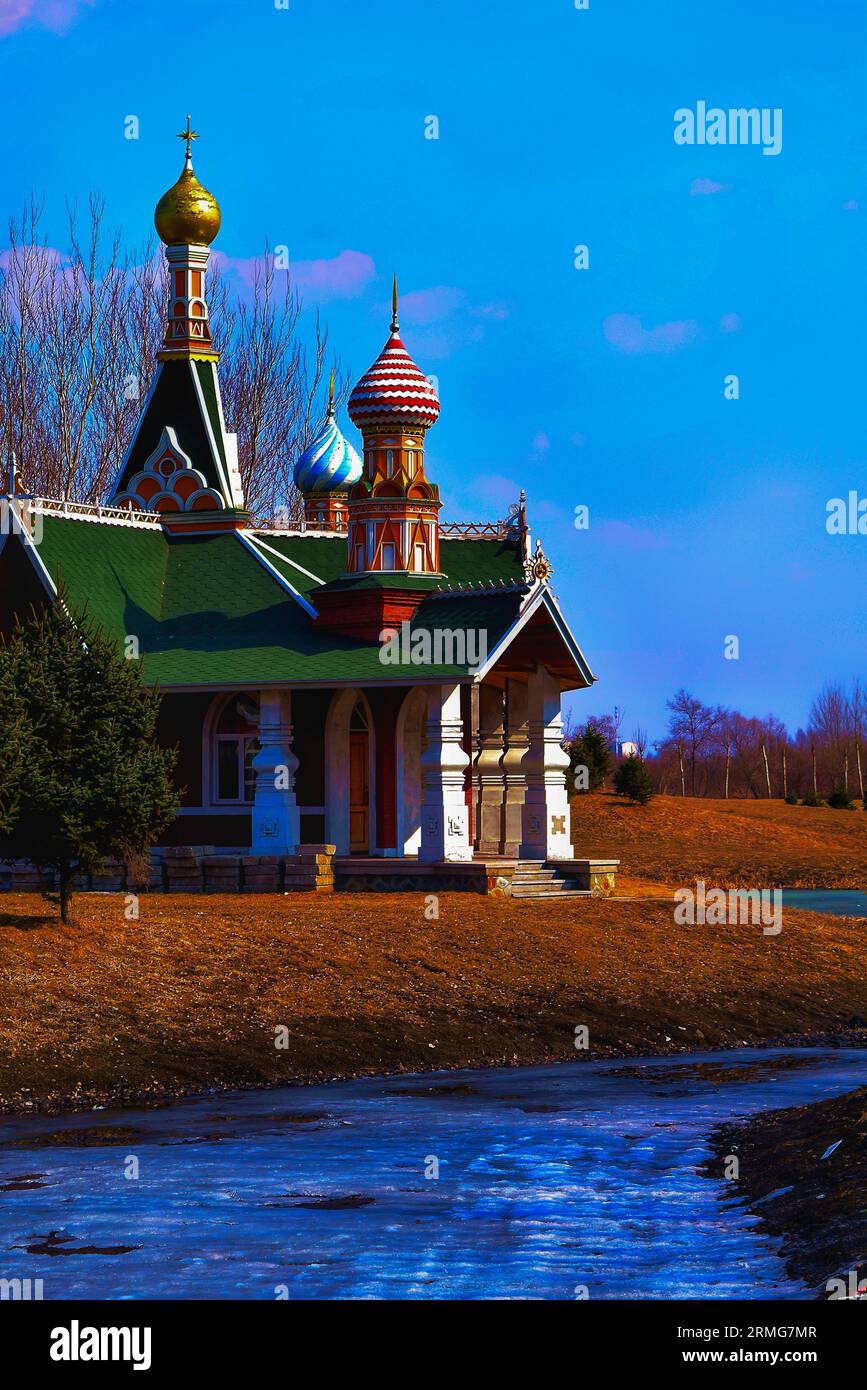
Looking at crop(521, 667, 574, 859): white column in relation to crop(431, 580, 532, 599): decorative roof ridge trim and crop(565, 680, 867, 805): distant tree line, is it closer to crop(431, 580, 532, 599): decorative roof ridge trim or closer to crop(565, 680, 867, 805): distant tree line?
crop(431, 580, 532, 599): decorative roof ridge trim

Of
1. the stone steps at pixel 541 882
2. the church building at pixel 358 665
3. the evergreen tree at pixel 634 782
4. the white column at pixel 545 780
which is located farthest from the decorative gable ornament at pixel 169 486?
the evergreen tree at pixel 634 782

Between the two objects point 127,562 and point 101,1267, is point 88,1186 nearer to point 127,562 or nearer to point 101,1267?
point 101,1267

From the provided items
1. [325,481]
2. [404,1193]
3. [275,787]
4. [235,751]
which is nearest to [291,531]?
[325,481]

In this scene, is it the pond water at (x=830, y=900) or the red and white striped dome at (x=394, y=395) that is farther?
the pond water at (x=830, y=900)

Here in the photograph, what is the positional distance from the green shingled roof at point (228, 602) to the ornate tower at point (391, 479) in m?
1.05

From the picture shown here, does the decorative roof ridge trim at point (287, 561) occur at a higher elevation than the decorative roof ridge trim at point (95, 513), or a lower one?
lower

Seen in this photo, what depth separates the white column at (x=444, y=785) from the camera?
104 feet

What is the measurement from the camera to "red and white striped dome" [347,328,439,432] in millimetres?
33688

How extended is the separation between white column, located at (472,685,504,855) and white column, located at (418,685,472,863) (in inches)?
164

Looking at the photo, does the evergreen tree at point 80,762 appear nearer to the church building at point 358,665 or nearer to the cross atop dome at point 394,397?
the church building at point 358,665

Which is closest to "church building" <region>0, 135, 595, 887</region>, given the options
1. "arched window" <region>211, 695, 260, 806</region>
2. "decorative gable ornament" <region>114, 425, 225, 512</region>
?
"arched window" <region>211, 695, 260, 806</region>

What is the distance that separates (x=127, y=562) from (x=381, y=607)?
5121mm

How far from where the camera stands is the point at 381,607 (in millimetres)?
33188
